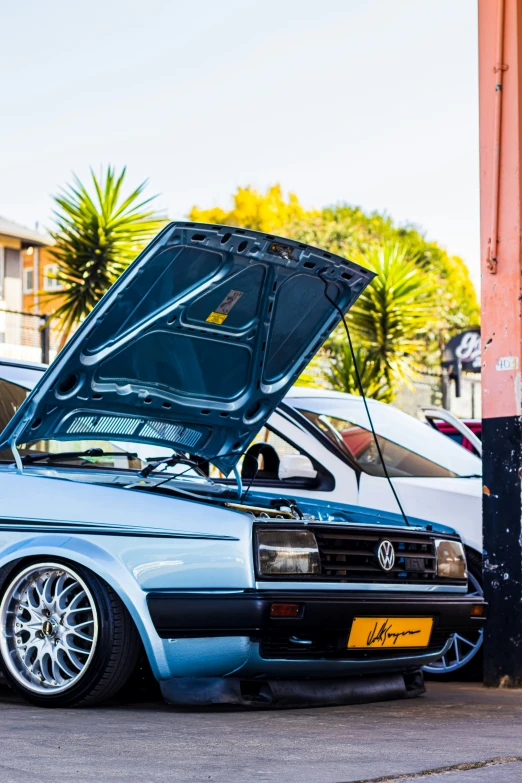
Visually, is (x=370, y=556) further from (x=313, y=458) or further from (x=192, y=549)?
(x=313, y=458)

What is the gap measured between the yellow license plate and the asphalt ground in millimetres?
265

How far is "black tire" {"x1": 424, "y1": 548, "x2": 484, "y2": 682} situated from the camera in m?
6.29

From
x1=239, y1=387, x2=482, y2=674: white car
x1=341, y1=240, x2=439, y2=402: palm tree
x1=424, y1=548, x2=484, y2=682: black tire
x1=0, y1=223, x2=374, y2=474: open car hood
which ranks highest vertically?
x1=341, y1=240, x2=439, y2=402: palm tree

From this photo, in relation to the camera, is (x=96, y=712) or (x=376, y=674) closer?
(x=96, y=712)

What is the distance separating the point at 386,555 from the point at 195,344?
125cm

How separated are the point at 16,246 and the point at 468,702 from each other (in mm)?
33200

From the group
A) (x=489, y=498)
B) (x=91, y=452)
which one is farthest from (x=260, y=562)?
(x=489, y=498)

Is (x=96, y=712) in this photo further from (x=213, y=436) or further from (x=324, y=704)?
(x=213, y=436)

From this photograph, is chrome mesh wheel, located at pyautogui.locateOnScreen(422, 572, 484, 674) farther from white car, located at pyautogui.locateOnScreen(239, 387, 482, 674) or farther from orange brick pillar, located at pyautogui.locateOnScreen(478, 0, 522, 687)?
orange brick pillar, located at pyautogui.locateOnScreen(478, 0, 522, 687)

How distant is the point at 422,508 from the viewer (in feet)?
21.2

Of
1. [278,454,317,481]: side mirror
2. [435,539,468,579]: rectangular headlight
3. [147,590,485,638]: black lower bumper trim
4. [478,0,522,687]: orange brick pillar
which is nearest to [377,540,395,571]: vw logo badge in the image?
[147,590,485,638]: black lower bumper trim

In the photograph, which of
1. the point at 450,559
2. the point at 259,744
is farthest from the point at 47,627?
the point at 450,559

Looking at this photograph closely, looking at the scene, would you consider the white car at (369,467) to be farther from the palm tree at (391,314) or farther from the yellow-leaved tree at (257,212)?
the yellow-leaved tree at (257,212)

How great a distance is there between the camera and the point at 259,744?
3.69 meters
